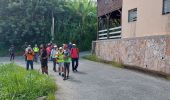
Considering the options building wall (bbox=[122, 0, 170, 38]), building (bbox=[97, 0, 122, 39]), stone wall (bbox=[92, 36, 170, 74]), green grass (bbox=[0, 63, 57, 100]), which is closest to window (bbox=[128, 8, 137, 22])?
building wall (bbox=[122, 0, 170, 38])

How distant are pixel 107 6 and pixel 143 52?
10166mm

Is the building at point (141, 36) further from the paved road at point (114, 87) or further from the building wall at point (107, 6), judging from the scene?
the paved road at point (114, 87)

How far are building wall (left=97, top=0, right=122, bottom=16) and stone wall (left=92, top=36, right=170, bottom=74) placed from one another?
2.69 m

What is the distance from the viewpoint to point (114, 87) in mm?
14984

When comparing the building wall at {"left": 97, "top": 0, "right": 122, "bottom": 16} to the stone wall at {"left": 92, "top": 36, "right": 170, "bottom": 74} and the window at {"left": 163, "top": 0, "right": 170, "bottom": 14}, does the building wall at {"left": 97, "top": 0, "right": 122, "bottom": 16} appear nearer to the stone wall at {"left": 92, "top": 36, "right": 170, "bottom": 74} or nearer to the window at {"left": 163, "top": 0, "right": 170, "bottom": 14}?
the stone wall at {"left": 92, "top": 36, "right": 170, "bottom": 74}

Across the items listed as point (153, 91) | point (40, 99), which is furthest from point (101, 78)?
point (40, 99)

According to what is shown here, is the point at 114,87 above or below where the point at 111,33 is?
below

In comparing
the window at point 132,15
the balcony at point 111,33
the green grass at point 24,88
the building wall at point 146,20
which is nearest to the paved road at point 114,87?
the green grass at point 24,88

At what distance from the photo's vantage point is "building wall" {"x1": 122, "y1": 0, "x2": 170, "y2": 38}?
2033 centimetres

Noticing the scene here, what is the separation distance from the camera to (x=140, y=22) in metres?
23.3

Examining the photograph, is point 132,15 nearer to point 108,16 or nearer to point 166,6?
point 166,6

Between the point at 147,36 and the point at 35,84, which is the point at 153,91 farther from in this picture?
the point at 147,36

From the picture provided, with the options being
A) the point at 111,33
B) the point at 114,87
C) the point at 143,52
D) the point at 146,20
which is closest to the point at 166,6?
the point at 146,20

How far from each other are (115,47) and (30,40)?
66.8 ft
